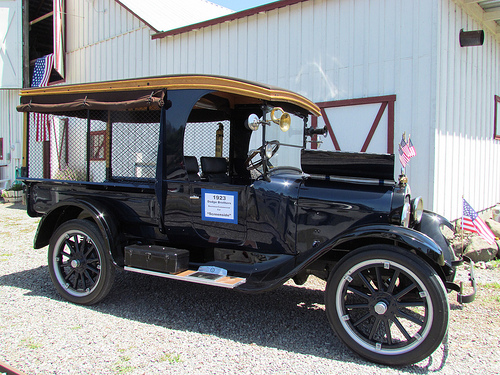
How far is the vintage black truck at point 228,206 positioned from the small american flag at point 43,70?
9673mm

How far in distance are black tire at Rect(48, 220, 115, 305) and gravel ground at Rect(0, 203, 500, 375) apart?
14cm

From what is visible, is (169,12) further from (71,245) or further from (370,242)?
(370,242)

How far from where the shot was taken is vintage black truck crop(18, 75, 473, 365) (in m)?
2.81

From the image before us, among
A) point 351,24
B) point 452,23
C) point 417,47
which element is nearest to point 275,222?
point 417,47

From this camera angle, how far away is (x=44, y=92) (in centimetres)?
414

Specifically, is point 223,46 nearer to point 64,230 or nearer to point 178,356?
point 64,230

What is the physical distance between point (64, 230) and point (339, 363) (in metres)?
2.88

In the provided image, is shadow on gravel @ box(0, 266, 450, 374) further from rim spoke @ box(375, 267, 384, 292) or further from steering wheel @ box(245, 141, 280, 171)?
steering wheel @ box(245, 141, 280, 171)

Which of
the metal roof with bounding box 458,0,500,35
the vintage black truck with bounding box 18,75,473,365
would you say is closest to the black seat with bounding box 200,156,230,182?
the vintage black truck with bounding box 18,75,473,365

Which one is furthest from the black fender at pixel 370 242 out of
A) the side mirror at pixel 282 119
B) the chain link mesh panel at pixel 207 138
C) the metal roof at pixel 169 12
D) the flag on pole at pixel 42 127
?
the metal roof at pixel 169 12

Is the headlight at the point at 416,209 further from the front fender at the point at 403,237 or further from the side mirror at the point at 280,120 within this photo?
the side mirror at the point at 280,120

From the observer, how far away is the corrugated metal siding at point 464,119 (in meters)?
6.14

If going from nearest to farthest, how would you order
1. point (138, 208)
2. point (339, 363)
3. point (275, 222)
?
point (339, 363)
point (275, 222)
point (138, 208)

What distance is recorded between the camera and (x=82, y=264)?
3852mm
